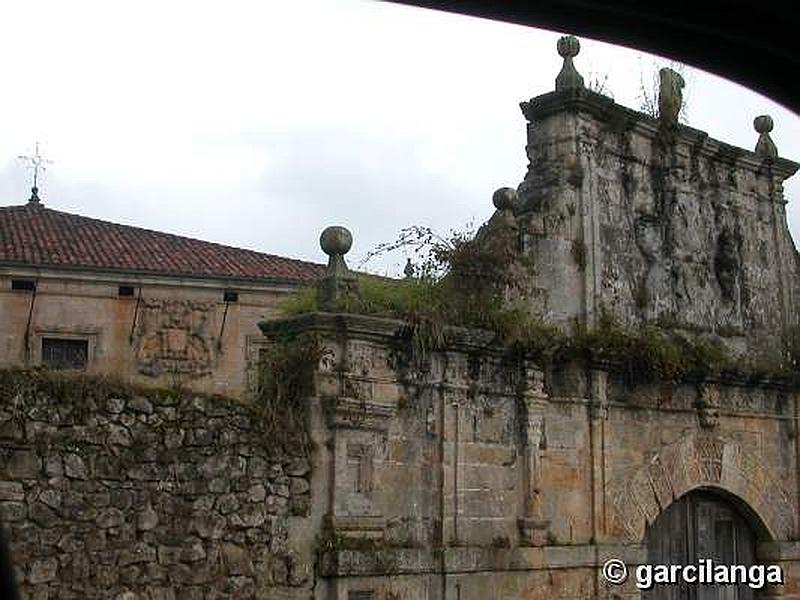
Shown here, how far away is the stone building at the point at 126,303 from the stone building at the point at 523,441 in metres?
9.99

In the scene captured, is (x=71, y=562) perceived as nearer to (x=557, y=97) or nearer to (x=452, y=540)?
(x=452, y=540)

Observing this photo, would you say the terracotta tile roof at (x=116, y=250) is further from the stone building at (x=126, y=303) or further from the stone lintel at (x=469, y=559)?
the stone lintel at (x=469, y=559)

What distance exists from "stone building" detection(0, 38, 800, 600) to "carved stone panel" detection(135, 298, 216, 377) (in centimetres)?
1125

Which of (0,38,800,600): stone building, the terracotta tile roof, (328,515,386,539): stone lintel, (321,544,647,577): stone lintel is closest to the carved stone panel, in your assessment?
the terracotta tile roof

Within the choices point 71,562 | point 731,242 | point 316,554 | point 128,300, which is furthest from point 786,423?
point 128,300

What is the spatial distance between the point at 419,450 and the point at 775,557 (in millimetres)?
5103

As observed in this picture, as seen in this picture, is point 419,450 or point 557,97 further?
point 557,97

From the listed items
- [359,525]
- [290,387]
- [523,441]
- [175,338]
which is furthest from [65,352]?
[359,525]

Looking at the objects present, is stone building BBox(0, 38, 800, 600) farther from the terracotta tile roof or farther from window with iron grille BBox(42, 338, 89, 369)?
window with iron grille BBox(42, 338, 89, 369)

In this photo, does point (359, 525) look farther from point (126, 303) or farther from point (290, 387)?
point (126, 303)

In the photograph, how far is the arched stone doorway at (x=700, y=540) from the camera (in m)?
11.7

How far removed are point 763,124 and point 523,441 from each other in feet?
19.6

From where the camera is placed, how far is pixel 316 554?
8.80 metres

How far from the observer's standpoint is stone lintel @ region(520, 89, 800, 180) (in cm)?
1170
